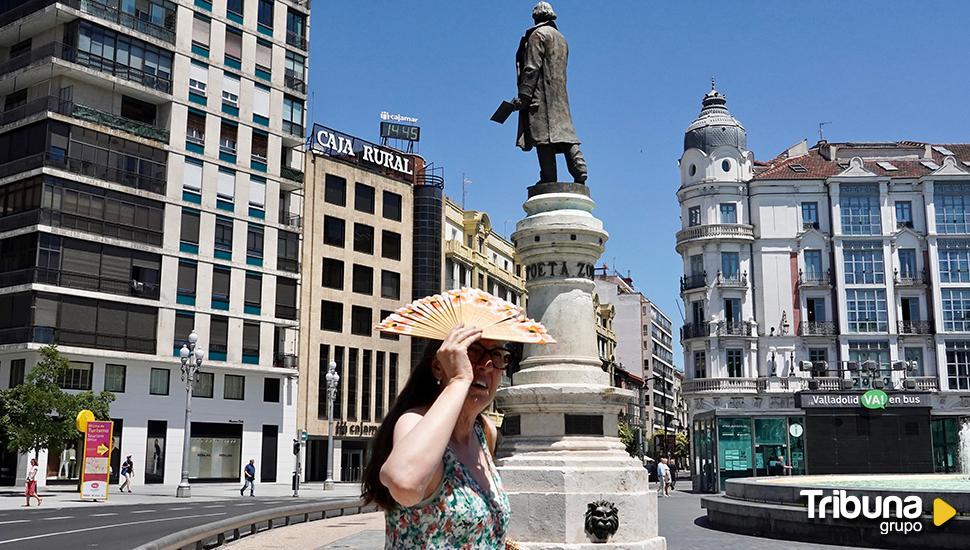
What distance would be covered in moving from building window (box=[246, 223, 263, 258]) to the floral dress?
157 feet

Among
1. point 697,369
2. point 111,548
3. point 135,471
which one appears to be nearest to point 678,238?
point 697,369

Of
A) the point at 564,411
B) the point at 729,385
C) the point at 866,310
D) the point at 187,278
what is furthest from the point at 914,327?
the point at 564,411

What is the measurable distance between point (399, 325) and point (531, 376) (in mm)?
8787

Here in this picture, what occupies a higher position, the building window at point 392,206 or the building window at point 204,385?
the building window at point 392,206

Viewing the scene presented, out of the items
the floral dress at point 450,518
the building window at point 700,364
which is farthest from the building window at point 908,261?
the floral dress at point 450,518

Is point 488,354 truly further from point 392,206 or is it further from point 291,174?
point 392,206

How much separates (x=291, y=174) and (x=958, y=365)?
1515 inches

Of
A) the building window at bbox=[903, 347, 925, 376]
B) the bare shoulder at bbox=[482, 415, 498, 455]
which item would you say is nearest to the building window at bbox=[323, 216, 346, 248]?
the building window at bbox=[903, 347, 925, 376]

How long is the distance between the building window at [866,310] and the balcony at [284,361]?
30.9 meters

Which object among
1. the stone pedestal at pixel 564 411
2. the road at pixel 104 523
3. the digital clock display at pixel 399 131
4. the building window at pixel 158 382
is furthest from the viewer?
the digital clock display at pixel 399 131

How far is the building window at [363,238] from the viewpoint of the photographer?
5772 cm

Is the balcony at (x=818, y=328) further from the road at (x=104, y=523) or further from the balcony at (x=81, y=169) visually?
the balcony at (x=81, y=169)

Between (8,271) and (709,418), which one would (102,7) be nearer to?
(8,271)

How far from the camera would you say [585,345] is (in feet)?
41.6
